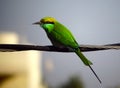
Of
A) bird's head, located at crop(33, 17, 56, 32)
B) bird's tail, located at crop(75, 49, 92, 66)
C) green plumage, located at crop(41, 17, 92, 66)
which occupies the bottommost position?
bird's tail, located at crop(75, 49, 92, 66)

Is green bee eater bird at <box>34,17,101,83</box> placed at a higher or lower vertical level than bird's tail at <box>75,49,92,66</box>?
higher

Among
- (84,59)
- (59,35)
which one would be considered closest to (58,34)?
(59,35)

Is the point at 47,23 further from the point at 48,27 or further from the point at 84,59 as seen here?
the point at 84,59

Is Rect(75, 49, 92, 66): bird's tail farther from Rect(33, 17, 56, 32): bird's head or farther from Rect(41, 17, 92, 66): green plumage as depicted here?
Rect(33, 17, 56, 32): bird's head

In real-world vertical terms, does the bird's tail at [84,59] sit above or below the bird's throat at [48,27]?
below

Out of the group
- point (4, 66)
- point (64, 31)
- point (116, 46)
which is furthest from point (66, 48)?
point (4, 66)

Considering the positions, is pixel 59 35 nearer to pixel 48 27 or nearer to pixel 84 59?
pixel 48 27

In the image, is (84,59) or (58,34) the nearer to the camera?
(84,59)

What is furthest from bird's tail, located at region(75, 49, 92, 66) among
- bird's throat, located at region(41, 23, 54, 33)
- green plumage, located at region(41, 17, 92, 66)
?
bird's throat, located at region(41, 23, 54, 33)

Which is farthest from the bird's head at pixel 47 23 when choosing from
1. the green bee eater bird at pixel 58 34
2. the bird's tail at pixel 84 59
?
the bird's tail at pixel 84 59

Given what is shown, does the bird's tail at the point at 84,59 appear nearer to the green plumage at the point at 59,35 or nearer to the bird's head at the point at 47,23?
the green plumage at the point at 59,35

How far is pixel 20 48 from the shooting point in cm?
82

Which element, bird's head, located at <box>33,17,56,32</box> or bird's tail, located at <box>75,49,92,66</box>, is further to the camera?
bird's head, located at <box>33,17,56,32</box>

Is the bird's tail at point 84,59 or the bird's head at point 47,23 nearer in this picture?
the bird's tail at point 84,59
